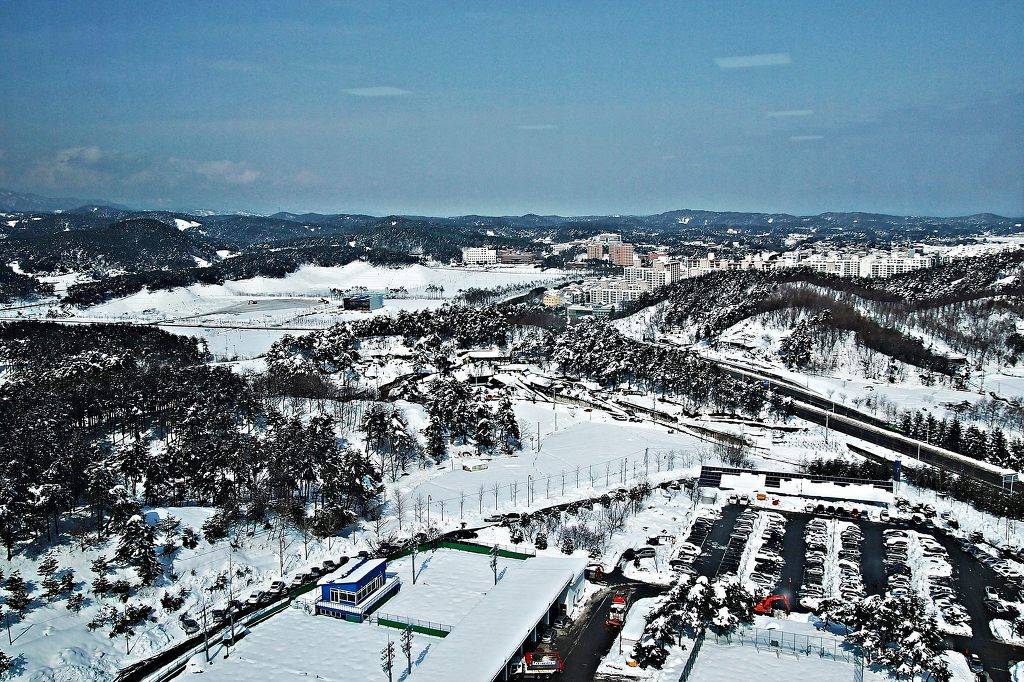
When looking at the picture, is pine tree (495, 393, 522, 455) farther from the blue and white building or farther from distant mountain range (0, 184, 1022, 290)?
distant mountain range (0, 184, 1022, 290)

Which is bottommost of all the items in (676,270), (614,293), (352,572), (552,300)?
(352,572)

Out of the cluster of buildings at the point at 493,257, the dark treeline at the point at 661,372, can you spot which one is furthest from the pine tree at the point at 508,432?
the cluster of buildings at the point at 493,257

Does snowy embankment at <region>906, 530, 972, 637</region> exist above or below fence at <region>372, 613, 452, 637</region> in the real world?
below

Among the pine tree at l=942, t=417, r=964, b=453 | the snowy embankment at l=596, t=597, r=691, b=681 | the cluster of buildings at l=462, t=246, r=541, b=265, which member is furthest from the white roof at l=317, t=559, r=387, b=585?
the cluster of buildings at l=462, t=246, r=541, b=265

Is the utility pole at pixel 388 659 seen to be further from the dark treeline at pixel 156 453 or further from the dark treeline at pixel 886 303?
the dark treeline at pixel 886 303

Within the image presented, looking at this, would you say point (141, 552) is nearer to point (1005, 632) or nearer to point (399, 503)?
point (399, 503)

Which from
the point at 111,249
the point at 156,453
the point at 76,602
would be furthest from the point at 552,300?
the point at 111,249
